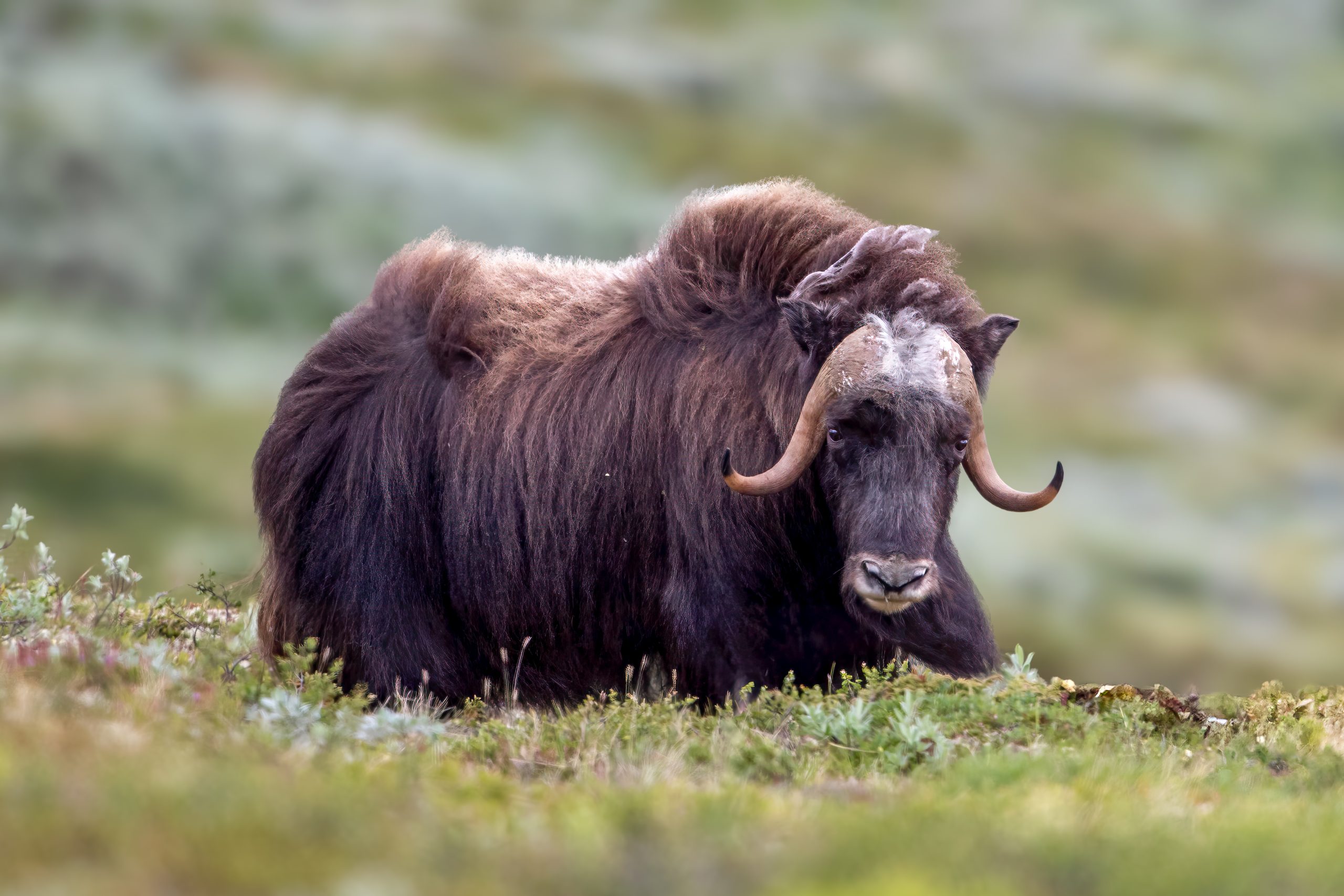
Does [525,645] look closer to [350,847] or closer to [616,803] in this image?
[616,803]

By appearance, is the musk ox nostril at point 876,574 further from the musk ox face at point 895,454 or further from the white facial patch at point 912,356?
the white facial patch at point 912,356

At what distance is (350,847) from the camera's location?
3121mm

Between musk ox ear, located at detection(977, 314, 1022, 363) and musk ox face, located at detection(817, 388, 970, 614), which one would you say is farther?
musk ox ear, located at detection(977, 314, 1022, 363)

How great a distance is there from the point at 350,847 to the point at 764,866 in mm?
916

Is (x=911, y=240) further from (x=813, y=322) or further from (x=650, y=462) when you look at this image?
(x=650, y=462)

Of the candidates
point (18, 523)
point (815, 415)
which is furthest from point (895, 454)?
point (18, 523)

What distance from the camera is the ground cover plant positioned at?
306 centimetres

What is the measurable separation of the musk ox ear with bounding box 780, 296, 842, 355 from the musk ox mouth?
0.99 m

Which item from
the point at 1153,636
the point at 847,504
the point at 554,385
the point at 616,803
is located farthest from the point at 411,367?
the point at 1153,636

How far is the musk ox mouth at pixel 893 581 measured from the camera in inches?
229

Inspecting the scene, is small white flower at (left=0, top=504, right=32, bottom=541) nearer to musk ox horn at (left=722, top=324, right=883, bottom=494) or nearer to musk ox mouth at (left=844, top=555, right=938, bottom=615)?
musk ox horn at (left=722, top=324, right=883, bottom=494)

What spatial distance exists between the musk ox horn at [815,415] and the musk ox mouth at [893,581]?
0.51 metres

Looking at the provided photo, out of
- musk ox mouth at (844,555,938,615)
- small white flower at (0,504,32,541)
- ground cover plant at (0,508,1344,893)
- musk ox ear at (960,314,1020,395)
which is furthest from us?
small white flower at (0,504,32,541)

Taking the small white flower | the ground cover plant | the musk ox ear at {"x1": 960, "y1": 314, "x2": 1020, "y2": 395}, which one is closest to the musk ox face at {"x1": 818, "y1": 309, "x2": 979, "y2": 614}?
the musk ox ear at {"x1": 960, "y1": 314, "x2": 1020, "y2": 395}
